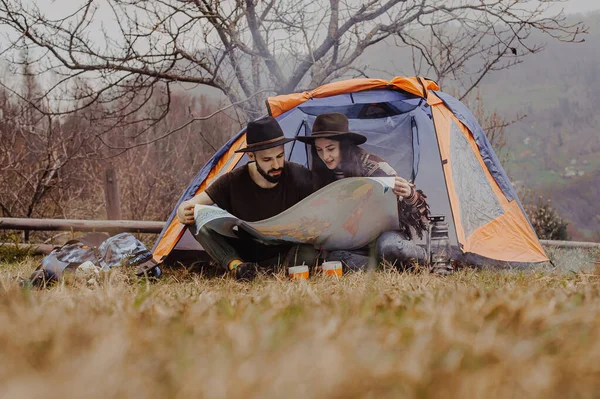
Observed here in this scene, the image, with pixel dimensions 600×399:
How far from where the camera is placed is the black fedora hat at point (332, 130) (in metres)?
3.67

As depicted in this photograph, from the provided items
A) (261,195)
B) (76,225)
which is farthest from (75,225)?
(261,195)

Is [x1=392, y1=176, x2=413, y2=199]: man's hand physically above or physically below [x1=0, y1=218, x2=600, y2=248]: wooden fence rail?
above

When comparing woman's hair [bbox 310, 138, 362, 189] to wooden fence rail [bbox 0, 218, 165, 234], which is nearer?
woman's hair [bbox 310, 138, 362, 189]

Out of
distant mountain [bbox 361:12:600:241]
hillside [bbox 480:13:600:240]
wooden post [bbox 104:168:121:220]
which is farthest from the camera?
hillside [bbox 480:13:600:240]

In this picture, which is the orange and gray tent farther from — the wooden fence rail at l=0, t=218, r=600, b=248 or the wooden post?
the wooden post

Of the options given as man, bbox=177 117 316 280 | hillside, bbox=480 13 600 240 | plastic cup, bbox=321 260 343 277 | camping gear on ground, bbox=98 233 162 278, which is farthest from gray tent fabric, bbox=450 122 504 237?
hillside, bbox=480 13 600 240

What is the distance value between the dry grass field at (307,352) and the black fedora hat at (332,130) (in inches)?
99.1

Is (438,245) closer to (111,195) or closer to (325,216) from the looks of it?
(325,216)

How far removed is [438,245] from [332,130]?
1175 mm

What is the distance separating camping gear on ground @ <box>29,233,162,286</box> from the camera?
3240 mm

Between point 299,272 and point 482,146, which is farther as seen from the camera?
point 482,146

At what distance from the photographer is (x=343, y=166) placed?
3744mm

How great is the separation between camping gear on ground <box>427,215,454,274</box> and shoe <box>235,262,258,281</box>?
1.26 metres

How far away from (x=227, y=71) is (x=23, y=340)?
664cm
